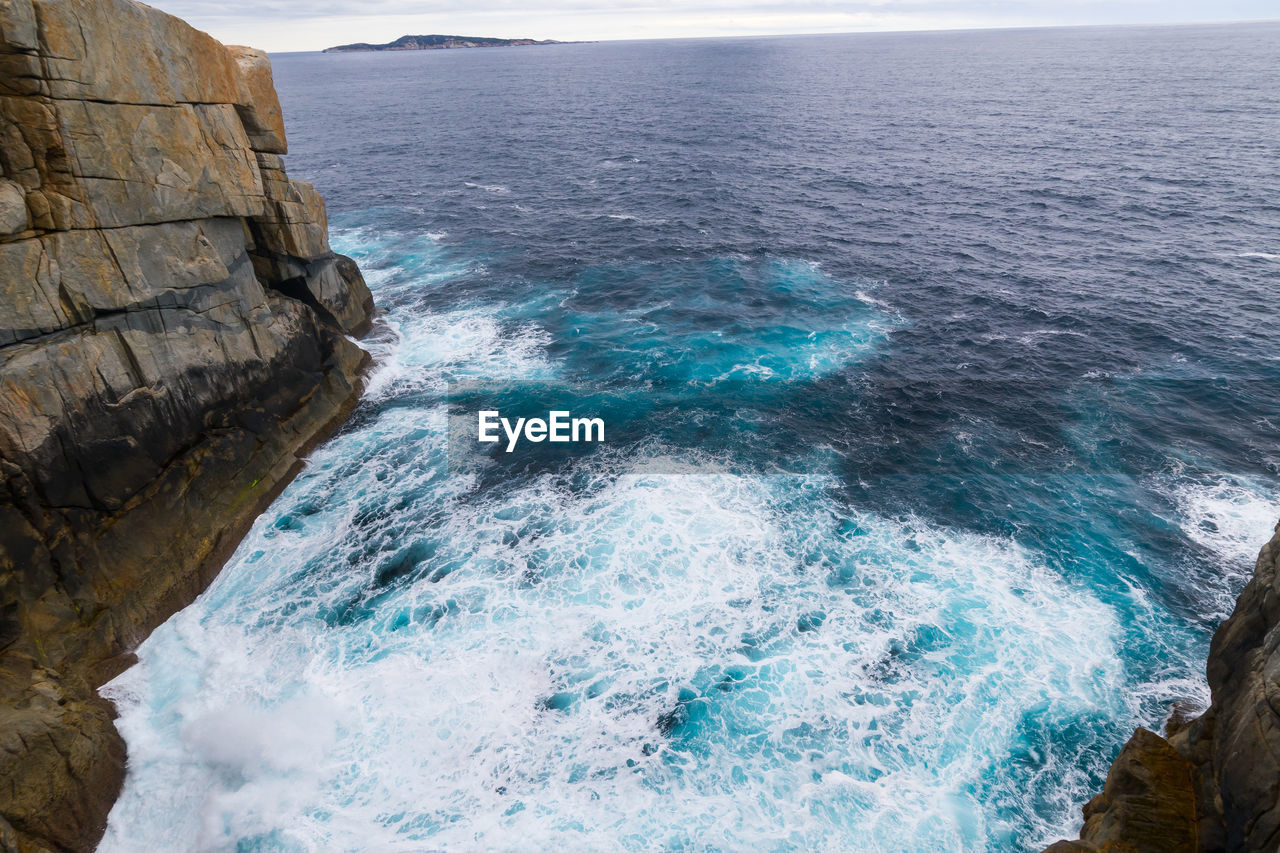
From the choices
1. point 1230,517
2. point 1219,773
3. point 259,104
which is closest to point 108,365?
point 259,104

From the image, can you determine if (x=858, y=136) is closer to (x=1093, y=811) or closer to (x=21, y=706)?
(x=1093, y=811)

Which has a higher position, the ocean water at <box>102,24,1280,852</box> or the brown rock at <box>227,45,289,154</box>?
the brown rock at <box>227,45,289,154</box>

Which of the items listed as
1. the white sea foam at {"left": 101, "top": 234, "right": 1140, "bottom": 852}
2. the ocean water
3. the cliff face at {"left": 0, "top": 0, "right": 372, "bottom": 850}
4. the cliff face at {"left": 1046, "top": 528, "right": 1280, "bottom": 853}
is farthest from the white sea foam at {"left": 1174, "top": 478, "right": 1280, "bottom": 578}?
the cliff face at {"left": 0, "top": 0, "right": 372, "bottom": 850}

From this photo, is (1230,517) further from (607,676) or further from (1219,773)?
(607,676)

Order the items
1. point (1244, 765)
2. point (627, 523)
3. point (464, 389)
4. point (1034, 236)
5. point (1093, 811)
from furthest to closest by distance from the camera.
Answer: point (1034, 236), point (464, 389), point (627, 523), point (1093, 811), point (1244, 765)

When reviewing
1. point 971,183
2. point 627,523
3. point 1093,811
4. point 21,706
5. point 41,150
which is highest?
point 41,150

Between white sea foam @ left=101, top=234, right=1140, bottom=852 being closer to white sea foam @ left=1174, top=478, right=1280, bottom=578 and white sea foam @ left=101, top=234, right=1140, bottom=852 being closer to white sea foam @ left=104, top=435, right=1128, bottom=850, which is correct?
white sea foam @ left=104, top=435, right=1128, bottom=850

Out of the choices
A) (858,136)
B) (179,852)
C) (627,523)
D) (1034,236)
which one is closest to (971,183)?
(1034,236)
